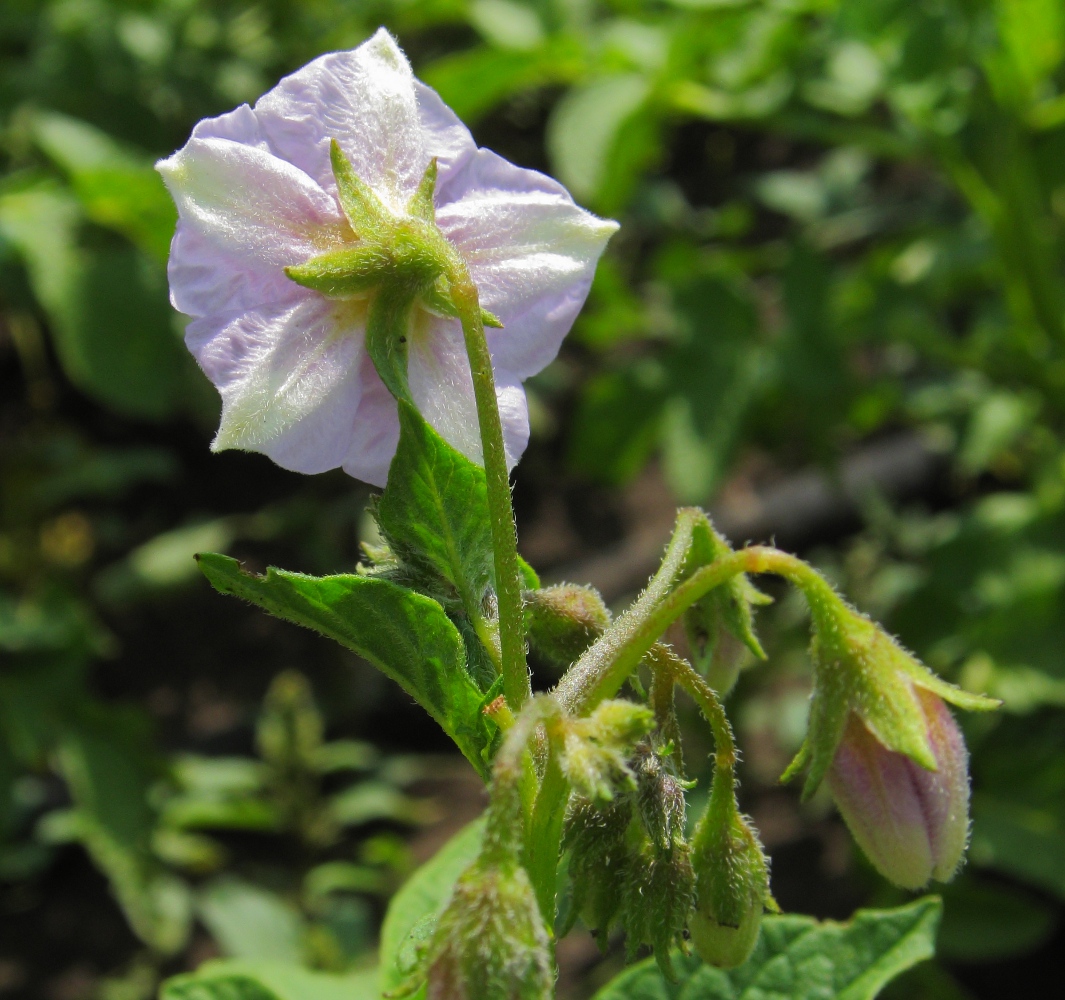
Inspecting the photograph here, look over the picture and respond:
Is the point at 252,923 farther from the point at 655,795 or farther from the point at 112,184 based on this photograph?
the point at 655,795

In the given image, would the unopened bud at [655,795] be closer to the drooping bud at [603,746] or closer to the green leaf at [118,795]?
the drooping bud at [603,746]

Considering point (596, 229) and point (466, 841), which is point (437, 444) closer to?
point (596, 229)

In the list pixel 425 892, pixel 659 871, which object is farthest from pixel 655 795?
pixel 425 892

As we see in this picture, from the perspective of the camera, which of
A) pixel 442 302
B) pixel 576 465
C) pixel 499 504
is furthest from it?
pixel 576 465

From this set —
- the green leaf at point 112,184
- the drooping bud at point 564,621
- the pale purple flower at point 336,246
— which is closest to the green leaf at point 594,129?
the green leaf at point 112,184

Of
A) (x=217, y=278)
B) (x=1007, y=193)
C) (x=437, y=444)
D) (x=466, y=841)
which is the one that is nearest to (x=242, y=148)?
(x=217, y=278)
